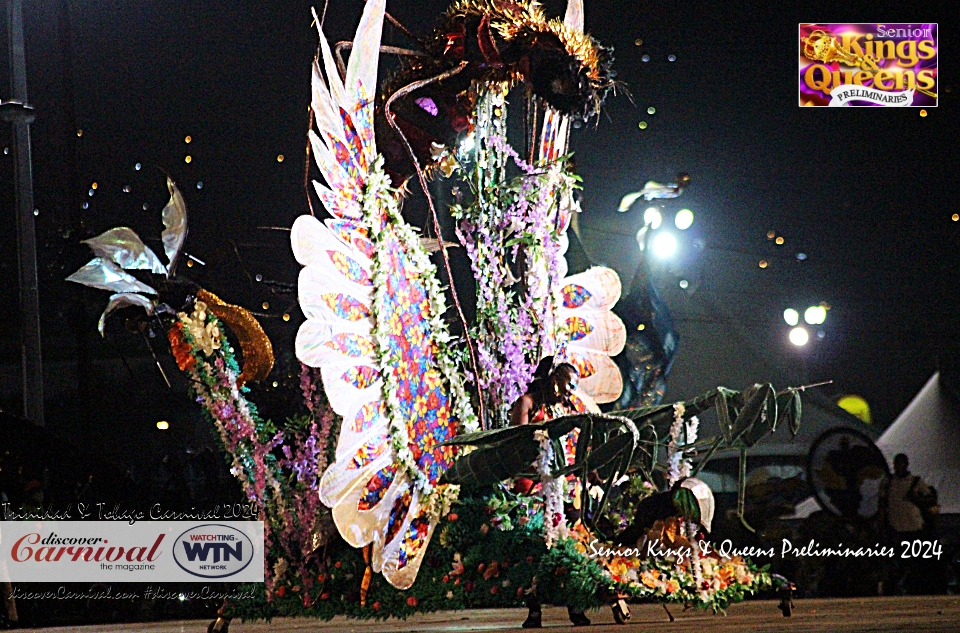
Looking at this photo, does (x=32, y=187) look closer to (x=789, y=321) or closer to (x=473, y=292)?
(x=473, y=292)

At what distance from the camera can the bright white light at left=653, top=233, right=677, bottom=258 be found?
21.5ft

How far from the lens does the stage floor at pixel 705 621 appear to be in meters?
4.59

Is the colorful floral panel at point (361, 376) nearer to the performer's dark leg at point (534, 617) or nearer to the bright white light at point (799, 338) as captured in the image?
the performer's dark leg at point (534, 617)

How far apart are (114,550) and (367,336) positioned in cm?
185

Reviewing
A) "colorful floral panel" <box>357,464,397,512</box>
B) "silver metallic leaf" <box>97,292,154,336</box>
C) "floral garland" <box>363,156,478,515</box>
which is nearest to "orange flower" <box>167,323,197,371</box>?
"silver metallic leaf" <box>97,292,154,336</box>

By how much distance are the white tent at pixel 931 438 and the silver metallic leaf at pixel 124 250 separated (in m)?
4.16

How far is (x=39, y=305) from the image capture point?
6129mm

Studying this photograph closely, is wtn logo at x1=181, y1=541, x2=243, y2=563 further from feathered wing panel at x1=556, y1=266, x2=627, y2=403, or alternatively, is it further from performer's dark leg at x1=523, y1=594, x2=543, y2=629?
feathered wing panel at x1=556, y1=266, x2=627, y2=403

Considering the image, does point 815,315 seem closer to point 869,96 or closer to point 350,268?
point 869,96

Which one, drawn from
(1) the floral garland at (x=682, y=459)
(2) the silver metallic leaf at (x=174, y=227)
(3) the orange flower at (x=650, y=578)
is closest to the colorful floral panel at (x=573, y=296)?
(1) the floral garland at (x=682, y=459)

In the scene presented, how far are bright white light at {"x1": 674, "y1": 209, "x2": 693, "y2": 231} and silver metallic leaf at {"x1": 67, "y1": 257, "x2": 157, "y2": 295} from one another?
3.11 m

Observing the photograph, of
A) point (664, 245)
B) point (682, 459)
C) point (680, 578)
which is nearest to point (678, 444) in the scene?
point (682, 459)

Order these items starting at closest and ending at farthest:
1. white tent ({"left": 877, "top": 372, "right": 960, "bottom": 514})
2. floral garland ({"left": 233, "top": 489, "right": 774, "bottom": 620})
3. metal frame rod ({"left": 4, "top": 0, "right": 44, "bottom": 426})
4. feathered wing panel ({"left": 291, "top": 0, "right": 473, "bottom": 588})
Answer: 1. feathered wing panel ({"left": 291, "top": 0, "right": 473, "bottom": 588})
2. floral garland ({"left": 233, "top": 489, "right": 774, "bottom": 620})
3. metal frame rod ({"left": 4, "top": 0, "right": 44, "bottom": 426})
4. white tent ({"left": 877, "top": 372, "right": 960, "bottom": 514})

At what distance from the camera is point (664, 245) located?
6570 mm
